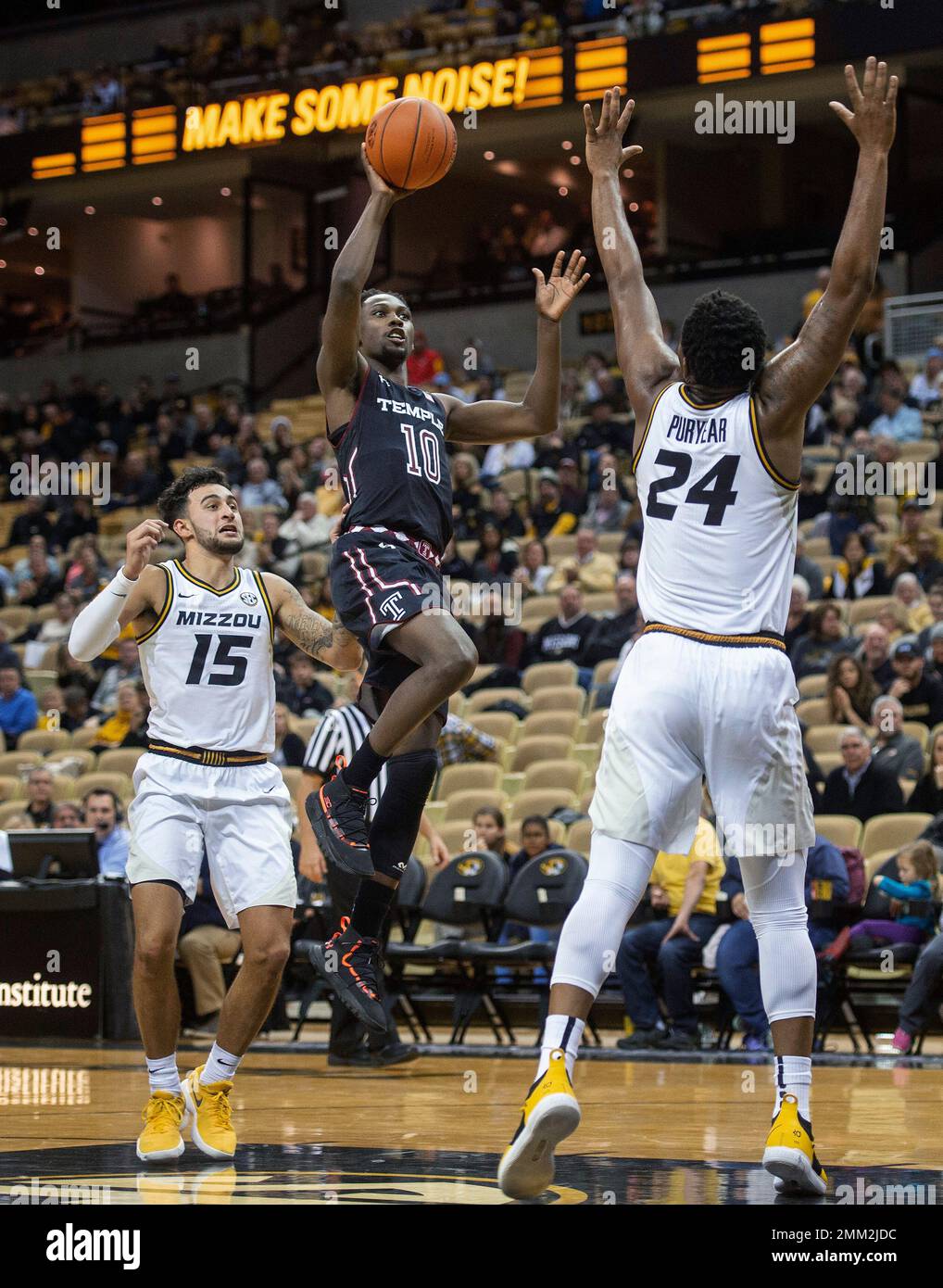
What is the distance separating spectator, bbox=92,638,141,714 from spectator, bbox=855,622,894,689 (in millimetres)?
7076

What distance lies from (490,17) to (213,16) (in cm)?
706

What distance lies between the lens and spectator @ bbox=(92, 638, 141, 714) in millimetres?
16156

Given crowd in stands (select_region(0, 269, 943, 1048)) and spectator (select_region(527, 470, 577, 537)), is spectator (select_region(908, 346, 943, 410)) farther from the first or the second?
spectator (select_region(527, 470, 577, 537))

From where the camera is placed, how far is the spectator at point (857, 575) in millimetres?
13538

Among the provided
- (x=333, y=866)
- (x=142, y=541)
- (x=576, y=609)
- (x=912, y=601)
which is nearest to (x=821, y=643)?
(x=912, y=601)

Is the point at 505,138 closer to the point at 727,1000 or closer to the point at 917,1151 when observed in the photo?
the point at 727,1000

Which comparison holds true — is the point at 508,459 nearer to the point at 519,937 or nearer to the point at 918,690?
Answer: the point at 918,690

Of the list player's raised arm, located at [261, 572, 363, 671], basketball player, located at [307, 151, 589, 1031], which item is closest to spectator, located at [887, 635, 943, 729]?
basketball player, located at [307, 151, 589, 1031]

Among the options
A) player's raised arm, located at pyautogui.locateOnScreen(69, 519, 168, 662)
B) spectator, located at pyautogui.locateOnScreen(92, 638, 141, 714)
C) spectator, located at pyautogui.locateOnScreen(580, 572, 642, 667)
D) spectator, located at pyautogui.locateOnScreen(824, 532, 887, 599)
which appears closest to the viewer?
player's raised arm, located at pyautogui.locateOnScreen(69, 519, 168, 662)

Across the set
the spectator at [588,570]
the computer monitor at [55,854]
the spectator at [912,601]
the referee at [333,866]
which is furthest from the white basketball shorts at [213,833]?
the spectator at [588,570]

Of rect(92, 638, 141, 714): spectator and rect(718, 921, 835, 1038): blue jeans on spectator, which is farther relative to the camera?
rect(92, 638, 141, 714): spectator

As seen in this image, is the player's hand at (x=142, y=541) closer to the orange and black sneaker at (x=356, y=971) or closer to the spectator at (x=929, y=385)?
the orange and black sneaker at (x=356, y=971)

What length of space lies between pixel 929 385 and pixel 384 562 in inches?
453
